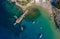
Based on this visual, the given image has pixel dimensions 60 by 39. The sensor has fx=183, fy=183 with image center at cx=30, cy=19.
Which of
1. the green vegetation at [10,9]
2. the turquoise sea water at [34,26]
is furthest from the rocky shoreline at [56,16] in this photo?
the green vegetation at [10,9]

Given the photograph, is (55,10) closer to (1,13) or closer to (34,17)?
(34,17)

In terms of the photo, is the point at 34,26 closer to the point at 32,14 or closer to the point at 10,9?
the point at 32,14

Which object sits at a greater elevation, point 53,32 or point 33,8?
point 33,8

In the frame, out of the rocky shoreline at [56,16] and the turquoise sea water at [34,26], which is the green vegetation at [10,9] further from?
the rocky shoreline at [56,16]

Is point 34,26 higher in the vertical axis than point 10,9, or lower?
lower

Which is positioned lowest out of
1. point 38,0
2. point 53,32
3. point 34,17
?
point 53,32

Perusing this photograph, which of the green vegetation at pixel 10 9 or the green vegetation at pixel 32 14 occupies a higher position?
the green vegetation at pixel 10 9

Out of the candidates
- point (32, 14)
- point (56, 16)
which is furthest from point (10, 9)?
point (56, 16)


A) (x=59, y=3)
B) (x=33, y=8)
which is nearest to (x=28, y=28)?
(x=33, y=8)
